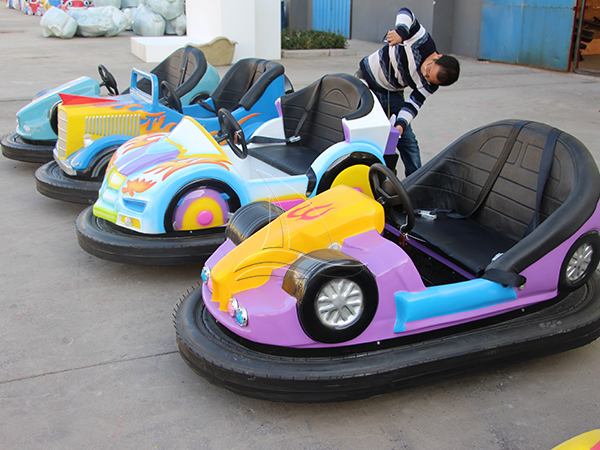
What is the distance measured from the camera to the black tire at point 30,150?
4.74 metres

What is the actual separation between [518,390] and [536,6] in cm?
939

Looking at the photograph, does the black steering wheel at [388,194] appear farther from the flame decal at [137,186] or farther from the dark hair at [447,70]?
the flame decal at [137,186]

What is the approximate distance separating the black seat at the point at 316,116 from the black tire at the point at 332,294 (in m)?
1.60

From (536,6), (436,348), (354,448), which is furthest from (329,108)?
(536,6)

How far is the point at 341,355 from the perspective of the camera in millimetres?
2088

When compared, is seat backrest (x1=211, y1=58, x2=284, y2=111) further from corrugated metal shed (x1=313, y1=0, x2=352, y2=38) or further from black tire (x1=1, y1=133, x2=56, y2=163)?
corrugated metal shed (x1=313, y1=0, x2=352, y2=38)

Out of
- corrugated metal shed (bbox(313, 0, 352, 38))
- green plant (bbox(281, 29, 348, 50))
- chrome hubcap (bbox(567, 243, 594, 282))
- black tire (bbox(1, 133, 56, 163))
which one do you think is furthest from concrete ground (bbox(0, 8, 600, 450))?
corrugated metal shed (bbox(313, 0, 352, 38))

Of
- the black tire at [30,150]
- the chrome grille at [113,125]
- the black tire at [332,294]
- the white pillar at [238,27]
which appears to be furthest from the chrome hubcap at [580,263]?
the white pillar at [238,27]

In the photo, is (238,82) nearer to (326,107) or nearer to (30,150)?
(326,107)

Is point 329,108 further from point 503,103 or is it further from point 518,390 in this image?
point 503,103

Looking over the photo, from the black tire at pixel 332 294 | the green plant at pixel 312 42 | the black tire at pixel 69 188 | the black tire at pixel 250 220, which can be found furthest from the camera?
the green plant at pixel 312 42

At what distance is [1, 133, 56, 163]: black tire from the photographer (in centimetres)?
474

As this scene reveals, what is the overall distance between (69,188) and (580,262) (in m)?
3.10

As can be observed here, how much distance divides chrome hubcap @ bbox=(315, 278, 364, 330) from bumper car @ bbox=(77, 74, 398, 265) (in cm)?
84
